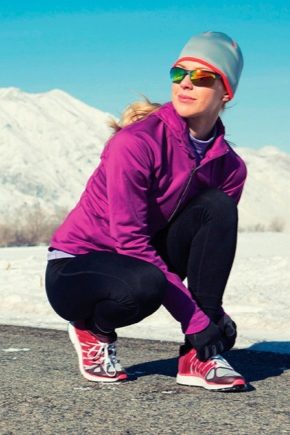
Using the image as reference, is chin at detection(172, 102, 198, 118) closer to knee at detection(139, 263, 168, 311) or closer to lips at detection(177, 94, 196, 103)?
lips at detection(177, 94, 196, 103)

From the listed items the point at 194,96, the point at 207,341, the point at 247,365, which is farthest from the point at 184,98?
the point at 247,365

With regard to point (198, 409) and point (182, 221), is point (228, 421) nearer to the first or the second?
point (198, 409)

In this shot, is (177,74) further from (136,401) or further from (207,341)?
(136,401)

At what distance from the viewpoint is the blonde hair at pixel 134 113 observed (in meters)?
2.89

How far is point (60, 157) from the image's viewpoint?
8100 centimetres

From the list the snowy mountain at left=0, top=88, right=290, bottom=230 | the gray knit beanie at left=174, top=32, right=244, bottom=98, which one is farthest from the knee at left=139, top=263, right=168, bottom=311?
the snowy mountain at left=0, top=88, right=290, bottom=230

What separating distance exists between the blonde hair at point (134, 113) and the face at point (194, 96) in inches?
4.6

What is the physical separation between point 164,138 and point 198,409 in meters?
0.84

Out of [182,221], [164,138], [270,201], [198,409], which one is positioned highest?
[164,138]

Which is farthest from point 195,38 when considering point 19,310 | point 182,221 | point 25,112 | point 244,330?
point 25,112

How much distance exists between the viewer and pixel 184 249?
117 inches

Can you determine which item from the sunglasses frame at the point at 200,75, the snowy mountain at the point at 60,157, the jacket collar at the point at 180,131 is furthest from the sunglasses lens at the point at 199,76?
the snowy mountain at the point at 60,157

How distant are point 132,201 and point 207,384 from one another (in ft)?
2.04

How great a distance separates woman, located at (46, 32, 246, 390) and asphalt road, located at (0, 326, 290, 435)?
12 centimetres
